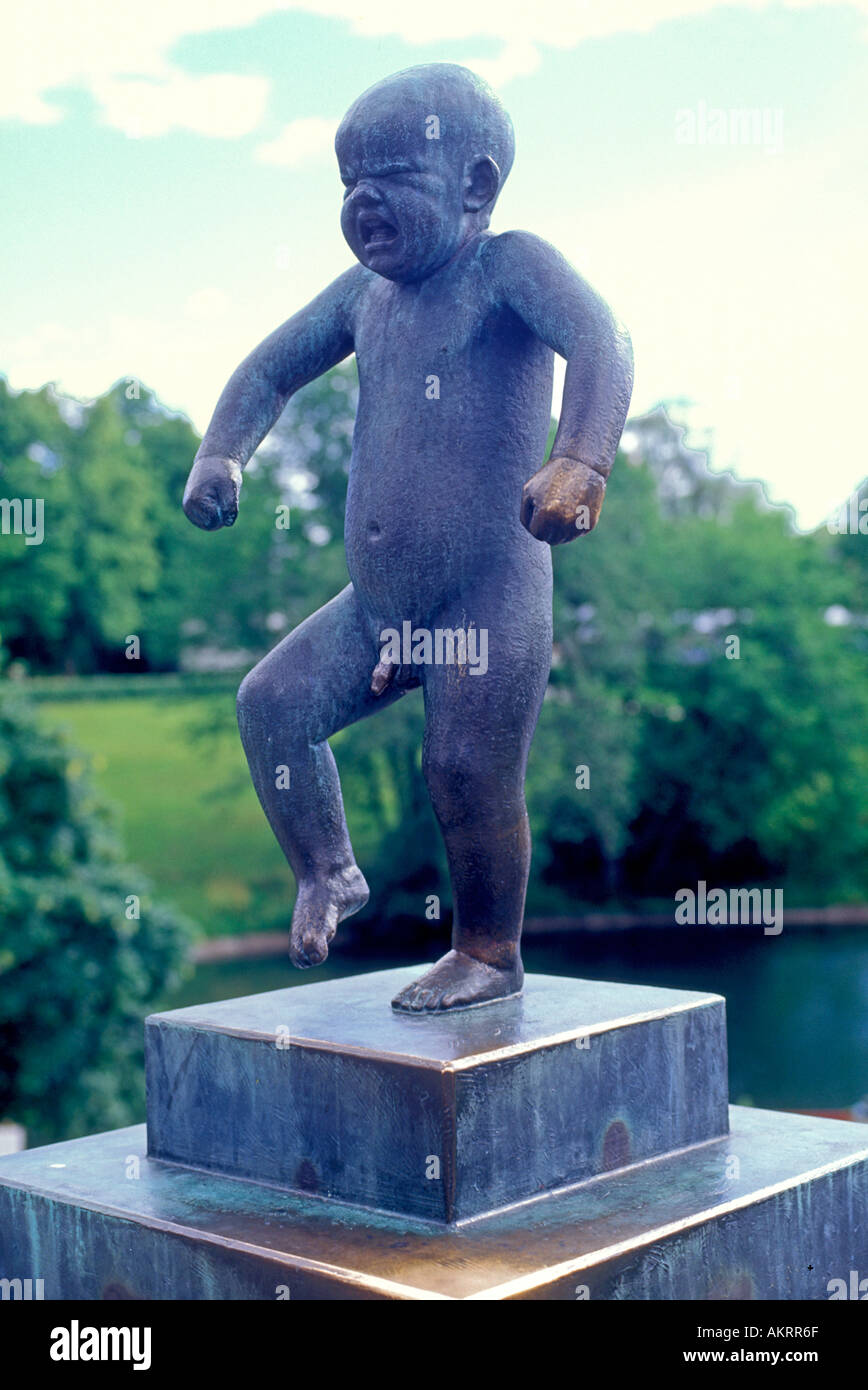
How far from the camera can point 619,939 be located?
2255cm

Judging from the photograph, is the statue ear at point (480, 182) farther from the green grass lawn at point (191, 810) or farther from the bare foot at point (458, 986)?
the green grass lawn at point (191, 810)

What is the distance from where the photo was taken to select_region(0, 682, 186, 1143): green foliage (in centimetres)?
1256

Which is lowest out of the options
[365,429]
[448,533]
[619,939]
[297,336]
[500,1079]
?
[619,939]

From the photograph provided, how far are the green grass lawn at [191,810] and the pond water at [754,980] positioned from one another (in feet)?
7.96

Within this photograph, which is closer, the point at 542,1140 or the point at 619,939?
the point at 542,1140

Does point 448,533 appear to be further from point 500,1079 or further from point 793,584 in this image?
point 793,584

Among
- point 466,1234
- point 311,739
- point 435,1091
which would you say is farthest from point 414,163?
point 466,1234

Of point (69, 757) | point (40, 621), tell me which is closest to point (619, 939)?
point (69, 757)

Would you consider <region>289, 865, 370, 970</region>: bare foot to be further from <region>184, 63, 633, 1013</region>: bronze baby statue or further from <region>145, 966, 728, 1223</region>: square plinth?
<region>145, 966, 728, 1223</region>: square plinth

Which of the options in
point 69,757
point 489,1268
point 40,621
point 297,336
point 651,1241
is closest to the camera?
point 489,1268

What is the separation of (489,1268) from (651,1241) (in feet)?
1.25

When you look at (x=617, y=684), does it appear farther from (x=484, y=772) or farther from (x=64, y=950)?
(x=484, y=772)

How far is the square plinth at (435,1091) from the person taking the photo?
10.2ft

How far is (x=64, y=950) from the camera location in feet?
41.7
